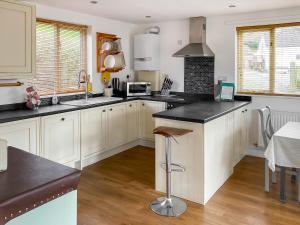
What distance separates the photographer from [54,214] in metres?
1.35

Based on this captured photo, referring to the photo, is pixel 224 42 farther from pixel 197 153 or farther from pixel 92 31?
pixel 197 153

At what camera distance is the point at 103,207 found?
290cm

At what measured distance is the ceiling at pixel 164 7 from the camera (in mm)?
3699

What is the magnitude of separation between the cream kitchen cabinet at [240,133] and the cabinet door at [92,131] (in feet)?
6.18

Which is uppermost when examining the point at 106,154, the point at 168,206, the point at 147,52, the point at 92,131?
the point at 147,52

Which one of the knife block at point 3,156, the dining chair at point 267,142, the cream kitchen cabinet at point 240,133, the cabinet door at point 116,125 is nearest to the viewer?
the knife block at point 3,156

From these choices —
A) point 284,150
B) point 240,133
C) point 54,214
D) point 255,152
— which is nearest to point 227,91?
point 240,133

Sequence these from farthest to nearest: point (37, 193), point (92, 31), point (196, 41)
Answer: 1. point (196, 41)
2. point (92, 31)
3. point (37, 193)

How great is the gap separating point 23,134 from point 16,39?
3.68 feet

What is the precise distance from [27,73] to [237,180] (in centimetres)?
272

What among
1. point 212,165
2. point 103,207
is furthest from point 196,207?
point 103,207

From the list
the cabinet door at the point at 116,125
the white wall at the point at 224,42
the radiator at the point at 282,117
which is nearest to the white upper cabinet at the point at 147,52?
the white wall at the point at 224,42

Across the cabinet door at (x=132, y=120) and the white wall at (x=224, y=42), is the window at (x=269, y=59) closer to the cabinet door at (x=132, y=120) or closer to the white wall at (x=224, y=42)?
the white wall at (x=224, y=42)

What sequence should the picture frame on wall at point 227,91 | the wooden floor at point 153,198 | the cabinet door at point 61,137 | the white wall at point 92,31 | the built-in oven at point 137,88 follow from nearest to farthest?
the wooden floor at point 153,198
the cabinet door at point 61,137
the white wall at point 92,31
the picture frame on wall at point 227,91
the built-in oven at point 137,88
